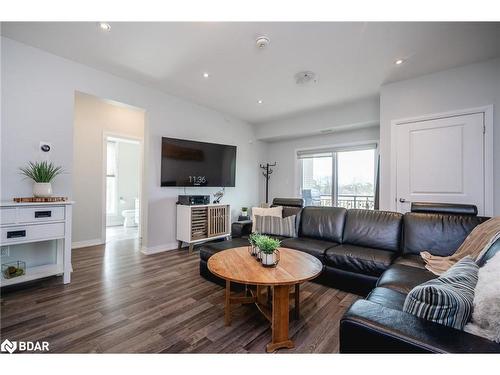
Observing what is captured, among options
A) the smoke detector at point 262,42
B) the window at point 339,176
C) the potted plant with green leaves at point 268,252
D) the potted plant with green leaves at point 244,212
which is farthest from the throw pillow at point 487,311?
the potted plant with green leaves at point 244,212

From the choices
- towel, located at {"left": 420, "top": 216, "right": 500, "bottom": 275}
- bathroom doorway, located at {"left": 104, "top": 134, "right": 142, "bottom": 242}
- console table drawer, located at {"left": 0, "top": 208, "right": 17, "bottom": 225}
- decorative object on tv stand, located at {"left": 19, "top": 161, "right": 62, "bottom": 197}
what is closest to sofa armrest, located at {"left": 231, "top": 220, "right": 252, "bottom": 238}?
towel, located at {"left": 420, "top": 216, "right": 500, "bottom": 275}

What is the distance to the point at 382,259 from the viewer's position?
2.23 metres

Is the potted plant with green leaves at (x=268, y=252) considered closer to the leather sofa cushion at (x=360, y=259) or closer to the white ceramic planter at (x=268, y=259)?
the white ceramic planter at (x=268, y=259)

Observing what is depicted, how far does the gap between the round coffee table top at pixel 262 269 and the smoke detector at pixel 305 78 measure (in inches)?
92.4

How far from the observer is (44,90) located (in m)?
2.64

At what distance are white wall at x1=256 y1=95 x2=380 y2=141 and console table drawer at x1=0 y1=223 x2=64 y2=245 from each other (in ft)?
13.9

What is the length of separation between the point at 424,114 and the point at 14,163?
500cm

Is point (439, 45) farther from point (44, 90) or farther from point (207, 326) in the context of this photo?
point (44, 90)

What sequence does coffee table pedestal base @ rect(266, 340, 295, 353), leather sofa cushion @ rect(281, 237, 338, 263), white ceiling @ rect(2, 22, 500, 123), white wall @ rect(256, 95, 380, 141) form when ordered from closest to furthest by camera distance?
coffee table pedestal base @ rect(266, 340, 295, 353)
white ceiling @ rect(2, 22, 500, 123)
leather sofa cushion @ rect(281, 237, 338, 263)
white wall @ rect(256, 95, 380, 141)

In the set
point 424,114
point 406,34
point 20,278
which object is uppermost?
point 406,34

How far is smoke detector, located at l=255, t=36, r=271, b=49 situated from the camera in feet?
7.51

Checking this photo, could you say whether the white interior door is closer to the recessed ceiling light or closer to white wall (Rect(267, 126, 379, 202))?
white wall (Rect(267, 126, 379, 202))

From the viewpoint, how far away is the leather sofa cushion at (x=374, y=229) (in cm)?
261
